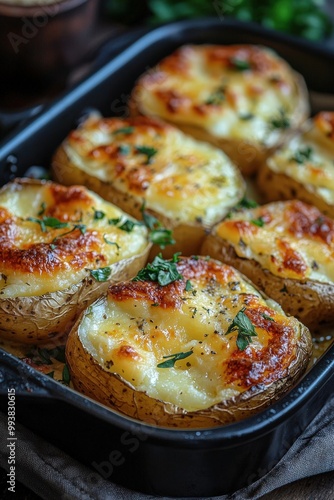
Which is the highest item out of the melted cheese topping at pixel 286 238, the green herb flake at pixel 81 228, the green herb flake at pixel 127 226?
the green herb flake at pixel 81 228

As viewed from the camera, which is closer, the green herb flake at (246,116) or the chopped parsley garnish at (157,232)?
the chopped parsley garnish at (157,232)

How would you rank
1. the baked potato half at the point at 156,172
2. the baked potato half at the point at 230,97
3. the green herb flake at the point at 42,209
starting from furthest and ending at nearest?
the baked potato half at the point at 230,97
the baked potato half at the point at 156,172
the green herb flake at the point at 42,209

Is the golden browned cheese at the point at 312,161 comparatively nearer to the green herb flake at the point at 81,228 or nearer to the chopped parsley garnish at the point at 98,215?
the chopped parsley garnish at the point at 98,215

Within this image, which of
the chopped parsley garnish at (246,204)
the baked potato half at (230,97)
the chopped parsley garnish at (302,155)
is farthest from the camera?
the baked potato half at (230,97)

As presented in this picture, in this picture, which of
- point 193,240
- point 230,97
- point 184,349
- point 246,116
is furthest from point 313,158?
point 184,349

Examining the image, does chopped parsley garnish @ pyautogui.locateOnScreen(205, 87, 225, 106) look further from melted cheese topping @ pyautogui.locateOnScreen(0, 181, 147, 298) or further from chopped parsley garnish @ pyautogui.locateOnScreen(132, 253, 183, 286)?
chopped parsley garnish @ pyautogui.locateOnScreen(132, 253, 183, 286)

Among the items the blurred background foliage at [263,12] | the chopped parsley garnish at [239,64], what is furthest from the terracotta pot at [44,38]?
→ the chopped parsley garnish at [239,64]

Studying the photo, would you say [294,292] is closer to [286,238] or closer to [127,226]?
[286,238]

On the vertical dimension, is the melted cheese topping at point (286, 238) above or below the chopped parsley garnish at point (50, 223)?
below
